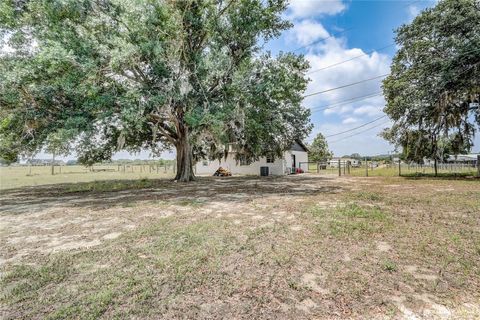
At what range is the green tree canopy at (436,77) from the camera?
12.0 meters

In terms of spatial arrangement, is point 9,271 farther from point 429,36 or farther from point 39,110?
point 429,36

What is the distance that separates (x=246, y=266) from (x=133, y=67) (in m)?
9.43

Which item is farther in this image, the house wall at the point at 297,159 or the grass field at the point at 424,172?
the house wall at the point at 297,159

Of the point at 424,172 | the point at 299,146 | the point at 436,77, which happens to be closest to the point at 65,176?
the point at 299,146

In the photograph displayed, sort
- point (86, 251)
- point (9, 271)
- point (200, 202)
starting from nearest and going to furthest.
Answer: point (9, 271) → point (86, 251) → point (200, 202)

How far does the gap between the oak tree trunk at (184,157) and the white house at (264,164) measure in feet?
26.3

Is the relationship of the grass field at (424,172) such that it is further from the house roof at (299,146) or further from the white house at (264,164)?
the house roof at (299,146)

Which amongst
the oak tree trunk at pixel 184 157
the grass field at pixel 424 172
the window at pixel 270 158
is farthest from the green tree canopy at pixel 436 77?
the oak tree trunk at pixel 184 157

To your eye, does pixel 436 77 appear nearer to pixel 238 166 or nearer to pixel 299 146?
pixel 299 146

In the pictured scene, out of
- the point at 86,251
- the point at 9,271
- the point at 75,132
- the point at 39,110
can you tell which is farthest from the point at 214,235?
the point at 39,110

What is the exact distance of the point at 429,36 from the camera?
13.4m

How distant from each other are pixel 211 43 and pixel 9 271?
34.3 ft

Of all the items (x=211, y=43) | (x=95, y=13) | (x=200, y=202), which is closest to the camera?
(x=200, y=202)

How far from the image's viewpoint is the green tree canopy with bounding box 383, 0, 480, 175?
39.4 ft
